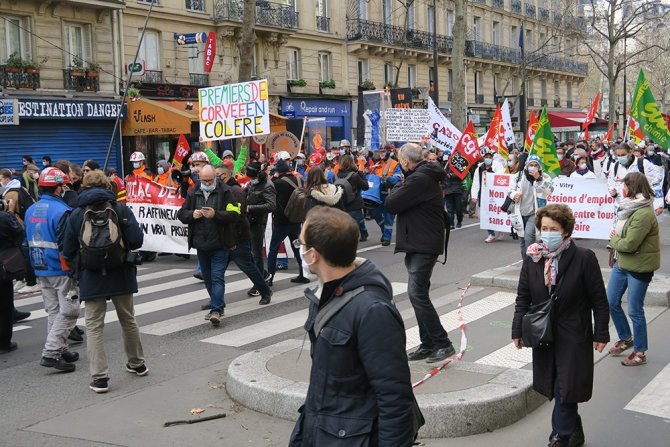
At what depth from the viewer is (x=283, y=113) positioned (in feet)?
110

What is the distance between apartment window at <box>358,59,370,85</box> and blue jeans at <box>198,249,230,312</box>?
31.0 meters

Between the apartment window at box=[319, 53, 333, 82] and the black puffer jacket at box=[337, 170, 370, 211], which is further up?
the apartment window at box=[319, 53, 333, 82]

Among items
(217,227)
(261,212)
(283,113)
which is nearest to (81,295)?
(217,227)

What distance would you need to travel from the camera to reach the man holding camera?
644 centimetres

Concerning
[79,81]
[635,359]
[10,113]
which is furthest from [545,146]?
[79,81]

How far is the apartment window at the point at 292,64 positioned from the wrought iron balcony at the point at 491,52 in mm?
16337

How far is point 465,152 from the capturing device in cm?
1698

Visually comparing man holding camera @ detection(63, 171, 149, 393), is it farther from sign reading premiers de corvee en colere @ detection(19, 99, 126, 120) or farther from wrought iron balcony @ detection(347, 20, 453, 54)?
wrought iron balcony @ detection(347, 20, 453, 54)

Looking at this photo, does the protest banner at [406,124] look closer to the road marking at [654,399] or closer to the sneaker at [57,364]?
the sneaker at [57,364]

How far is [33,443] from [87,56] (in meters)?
22.1

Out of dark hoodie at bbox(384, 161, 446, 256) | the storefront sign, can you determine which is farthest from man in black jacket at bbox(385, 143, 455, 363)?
the storefront sign

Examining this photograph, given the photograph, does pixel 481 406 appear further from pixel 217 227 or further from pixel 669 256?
pixel 669 256

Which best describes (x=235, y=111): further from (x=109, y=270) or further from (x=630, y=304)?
(x=630, y=304)

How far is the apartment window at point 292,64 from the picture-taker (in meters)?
34.3
